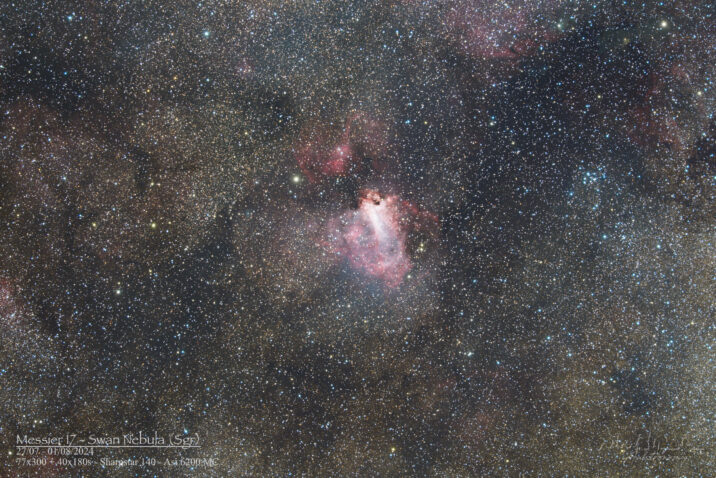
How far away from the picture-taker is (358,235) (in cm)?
152

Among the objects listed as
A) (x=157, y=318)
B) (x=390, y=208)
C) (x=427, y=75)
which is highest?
(x=427, y=75)

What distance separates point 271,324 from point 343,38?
1.45 meters

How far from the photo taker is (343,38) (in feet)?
4.88

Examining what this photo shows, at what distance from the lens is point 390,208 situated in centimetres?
151

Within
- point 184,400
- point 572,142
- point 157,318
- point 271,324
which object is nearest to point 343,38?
point 572,142

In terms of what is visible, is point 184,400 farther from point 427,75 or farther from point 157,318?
point 427,75

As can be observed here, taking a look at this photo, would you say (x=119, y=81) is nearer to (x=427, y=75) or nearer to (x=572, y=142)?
(x=427, y=75)

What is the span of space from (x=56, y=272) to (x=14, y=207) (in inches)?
14.4

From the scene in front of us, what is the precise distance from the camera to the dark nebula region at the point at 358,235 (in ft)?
4.86

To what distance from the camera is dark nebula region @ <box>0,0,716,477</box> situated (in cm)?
148

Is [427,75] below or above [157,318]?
above

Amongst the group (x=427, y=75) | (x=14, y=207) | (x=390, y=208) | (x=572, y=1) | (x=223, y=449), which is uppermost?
(x=572, y=1)

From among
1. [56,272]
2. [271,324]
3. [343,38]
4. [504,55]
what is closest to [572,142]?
[504,55]

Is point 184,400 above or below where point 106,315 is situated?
below
